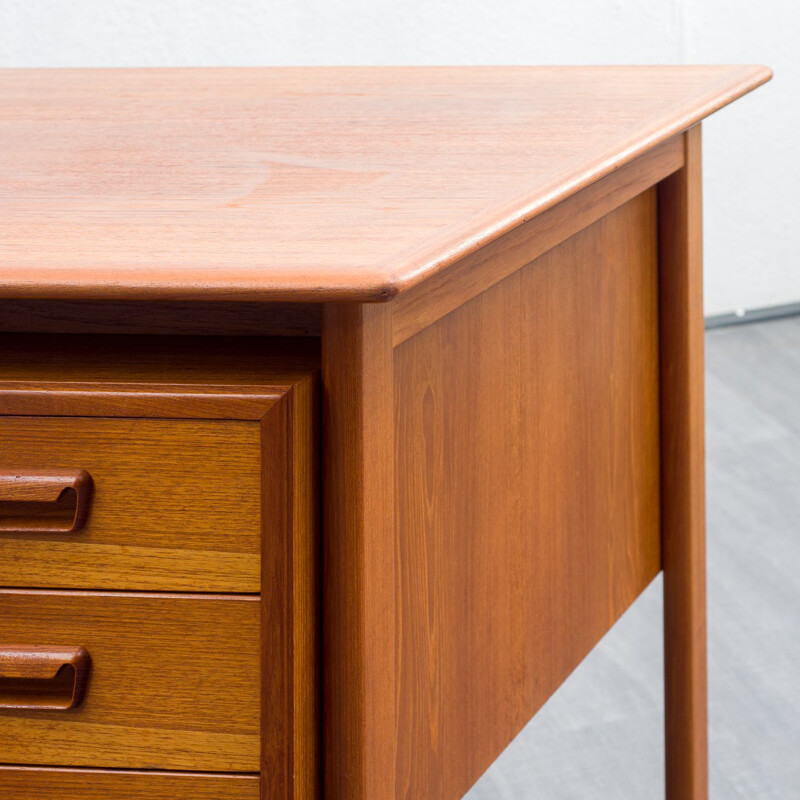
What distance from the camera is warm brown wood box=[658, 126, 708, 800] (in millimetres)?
1147

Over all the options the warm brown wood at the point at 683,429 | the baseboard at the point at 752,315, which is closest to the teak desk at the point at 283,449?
the warm brown wood at the point at 683,429

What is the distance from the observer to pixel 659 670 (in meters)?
1.87

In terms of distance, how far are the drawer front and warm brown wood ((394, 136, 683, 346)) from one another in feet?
0.36

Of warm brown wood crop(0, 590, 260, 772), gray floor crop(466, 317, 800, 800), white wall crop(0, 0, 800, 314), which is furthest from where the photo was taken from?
white wall crop(0, 0, 800, 314)

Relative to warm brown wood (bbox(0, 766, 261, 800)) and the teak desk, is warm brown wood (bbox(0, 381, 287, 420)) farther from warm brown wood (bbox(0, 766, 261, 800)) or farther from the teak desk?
warm brown wood (bbox(0, 766, 261, 800))

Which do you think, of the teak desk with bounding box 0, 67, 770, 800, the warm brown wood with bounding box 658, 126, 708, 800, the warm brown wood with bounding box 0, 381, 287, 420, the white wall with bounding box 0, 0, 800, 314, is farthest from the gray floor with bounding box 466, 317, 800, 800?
the warm brown wood with bounding box 0, 381, 287, 420

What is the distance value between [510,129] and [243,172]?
238 mm

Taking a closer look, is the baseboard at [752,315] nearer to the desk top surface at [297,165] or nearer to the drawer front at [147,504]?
the desk top surface at [297,165]

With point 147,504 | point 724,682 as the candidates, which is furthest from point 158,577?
point 724,682

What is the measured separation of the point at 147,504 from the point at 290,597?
3.4 inches

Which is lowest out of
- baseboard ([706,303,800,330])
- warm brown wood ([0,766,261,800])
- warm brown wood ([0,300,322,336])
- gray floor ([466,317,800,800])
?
gray floor ([466,317,800,800])

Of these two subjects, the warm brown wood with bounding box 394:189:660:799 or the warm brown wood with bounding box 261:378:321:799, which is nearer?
the warm brown wood with bounding box 261:378:321:799

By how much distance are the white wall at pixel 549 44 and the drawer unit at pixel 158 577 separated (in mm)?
2367

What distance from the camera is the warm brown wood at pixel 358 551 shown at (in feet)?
2.04
